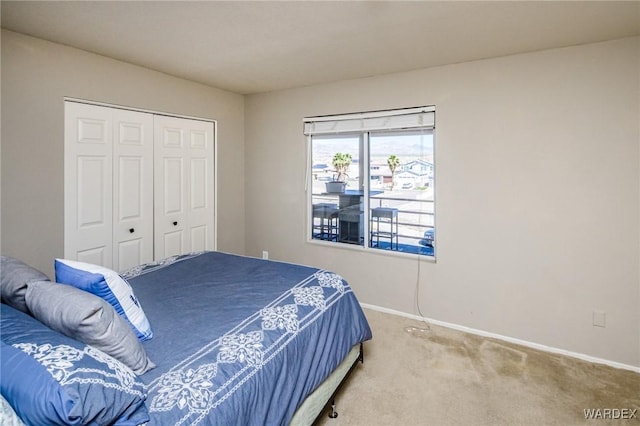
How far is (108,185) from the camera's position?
3059 millimetres

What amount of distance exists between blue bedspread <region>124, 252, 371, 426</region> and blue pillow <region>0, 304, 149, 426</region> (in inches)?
5.6

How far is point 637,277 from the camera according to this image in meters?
2.55

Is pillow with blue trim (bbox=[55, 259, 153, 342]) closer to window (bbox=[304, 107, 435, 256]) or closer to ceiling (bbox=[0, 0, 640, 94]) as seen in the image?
ceiling (bbox=[0, 0, 640, 94])

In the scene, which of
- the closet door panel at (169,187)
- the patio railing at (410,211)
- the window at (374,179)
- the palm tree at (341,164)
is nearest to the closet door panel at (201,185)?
the closet door panel at (169,187)

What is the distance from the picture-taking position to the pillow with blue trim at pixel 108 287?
148 cm

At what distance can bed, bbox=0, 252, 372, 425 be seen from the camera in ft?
3.95

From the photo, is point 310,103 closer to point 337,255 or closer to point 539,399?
point 337,255

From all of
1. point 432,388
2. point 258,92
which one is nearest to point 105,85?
point 258,92

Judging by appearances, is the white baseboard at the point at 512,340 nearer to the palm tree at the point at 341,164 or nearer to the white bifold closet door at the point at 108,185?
the palm tree at the point at 341,164

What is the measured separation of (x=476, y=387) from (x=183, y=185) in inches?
130

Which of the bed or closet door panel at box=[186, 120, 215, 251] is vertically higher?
closet door panel at box=[186, 120, 215, 251]

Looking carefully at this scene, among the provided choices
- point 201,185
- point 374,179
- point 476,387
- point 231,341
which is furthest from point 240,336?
point 201,185

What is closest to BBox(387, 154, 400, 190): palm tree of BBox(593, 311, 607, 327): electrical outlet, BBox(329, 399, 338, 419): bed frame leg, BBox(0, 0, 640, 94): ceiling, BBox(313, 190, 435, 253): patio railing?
BBox(313, 190, 435, 253): patio railing

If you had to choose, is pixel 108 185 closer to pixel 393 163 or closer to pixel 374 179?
pixel 374 179
